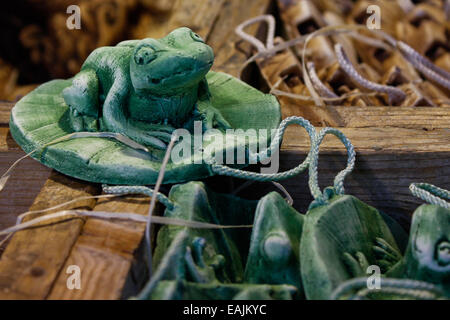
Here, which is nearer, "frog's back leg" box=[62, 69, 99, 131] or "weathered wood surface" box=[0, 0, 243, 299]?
"weathered wood surface" box=[0, 0, 243, 299]

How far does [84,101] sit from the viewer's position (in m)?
0.93

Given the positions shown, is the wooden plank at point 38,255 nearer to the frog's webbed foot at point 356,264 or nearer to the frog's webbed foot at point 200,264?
the frog's webbed foot at point 200,264

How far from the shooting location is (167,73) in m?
0.84

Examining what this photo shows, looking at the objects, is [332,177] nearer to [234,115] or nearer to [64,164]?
[234,115]

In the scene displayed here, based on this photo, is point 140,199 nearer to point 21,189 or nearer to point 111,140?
point 111,140

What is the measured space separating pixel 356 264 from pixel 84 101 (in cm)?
56

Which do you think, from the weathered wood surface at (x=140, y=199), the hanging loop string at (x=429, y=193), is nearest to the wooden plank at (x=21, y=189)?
the weathered wood surface at (x=140, y=199)

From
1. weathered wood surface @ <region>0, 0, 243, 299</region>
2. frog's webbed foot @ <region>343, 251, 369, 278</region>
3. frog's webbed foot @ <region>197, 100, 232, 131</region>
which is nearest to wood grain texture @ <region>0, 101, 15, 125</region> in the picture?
weathered wood surface @ <region>0, 0, 243, 299</region>

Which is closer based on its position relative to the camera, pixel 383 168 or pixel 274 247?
pixel 274 247

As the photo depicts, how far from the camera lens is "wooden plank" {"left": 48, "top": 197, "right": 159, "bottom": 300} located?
67cm

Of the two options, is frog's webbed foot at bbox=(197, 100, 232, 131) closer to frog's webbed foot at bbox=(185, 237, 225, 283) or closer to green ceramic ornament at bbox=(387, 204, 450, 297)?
frog's webbed foot at bbox=(185, 237, 225, 283)

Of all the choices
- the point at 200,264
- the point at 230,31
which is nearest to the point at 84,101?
the point at 200,264

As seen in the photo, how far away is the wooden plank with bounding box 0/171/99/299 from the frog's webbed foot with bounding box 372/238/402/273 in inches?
18.3

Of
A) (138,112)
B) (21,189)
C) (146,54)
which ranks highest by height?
(146,54)
